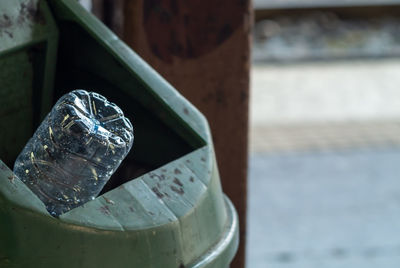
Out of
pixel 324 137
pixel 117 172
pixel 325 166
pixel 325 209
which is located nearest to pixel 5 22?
pixel 117 172

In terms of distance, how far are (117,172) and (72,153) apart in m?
0.34

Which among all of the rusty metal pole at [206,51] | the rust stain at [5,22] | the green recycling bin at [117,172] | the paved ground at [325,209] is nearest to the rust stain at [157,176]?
the green recycling bin at [117,172]

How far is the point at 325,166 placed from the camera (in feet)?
17.9

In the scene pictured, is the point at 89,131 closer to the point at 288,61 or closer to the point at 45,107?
the point at 45,107

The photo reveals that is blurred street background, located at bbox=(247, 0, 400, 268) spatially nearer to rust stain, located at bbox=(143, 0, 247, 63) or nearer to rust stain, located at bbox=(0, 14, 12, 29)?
rust stain, located at bbox=(143, 0, 247, 63)

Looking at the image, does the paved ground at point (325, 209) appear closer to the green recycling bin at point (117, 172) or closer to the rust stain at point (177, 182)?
the green recycling bin at point (117, 172)

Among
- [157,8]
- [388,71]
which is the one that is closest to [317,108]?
[388,71]

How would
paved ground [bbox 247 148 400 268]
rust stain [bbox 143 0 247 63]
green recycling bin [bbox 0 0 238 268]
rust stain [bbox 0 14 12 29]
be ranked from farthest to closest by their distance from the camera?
paved ground [bbox 247 148 400 268] < rust stain [bbox 143 0 247 63] < rust stain [bbox 0 14 12 29] < green recycling bin [bbox 0 0 238 268]

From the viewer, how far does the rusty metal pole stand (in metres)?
2.45

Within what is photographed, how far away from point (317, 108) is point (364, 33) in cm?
277

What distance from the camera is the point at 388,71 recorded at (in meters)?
7.51

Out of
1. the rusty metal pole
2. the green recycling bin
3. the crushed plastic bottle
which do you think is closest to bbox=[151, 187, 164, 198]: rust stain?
the green recycling bin

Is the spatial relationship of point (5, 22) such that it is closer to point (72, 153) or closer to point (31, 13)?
point (31, 13)

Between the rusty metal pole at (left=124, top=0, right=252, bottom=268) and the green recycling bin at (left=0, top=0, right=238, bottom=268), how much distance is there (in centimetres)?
47
